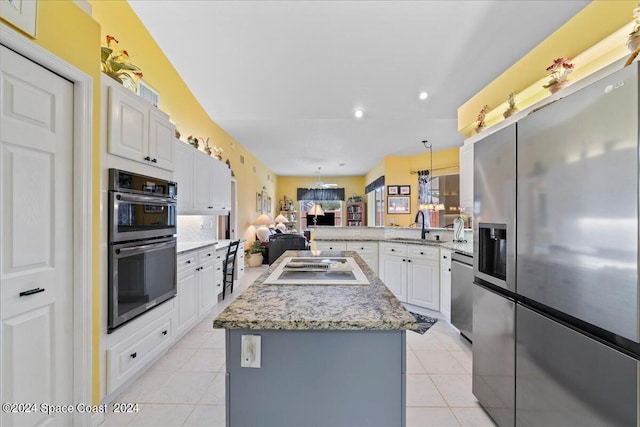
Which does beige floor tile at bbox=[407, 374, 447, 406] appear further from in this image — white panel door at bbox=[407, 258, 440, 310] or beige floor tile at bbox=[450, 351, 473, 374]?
white panel door at bbox=[407, 258, 440, 310]

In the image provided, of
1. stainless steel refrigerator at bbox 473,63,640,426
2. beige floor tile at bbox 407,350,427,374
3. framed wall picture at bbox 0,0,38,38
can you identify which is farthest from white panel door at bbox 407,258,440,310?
framed wall picture at bbox 0,0,38,38

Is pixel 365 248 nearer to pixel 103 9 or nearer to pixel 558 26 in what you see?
pixel 558 26

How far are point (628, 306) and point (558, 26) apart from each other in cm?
249

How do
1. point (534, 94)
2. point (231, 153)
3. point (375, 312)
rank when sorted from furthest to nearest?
point (231, 153) < point (534, 94) < point (375, 312)

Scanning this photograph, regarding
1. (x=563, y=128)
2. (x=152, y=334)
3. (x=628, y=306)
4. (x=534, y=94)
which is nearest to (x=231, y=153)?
(x=152, y=334)

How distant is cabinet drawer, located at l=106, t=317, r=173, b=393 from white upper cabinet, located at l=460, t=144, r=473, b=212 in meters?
3.39

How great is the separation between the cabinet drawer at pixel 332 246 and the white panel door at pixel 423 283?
109 centimetres

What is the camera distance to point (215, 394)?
1.90m

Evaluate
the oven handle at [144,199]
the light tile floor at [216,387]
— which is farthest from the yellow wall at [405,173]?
the oven handle at [144,199]

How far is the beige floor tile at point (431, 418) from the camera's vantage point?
163cm

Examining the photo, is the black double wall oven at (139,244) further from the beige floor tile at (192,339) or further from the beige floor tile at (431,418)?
the beige floor tile at (431,418)

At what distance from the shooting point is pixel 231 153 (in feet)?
17.6

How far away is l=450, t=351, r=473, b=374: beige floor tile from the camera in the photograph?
7.41 ft

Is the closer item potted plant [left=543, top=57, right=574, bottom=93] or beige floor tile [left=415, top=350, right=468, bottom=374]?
potted plant [left=543, top=57, right=574, bottom=93]
